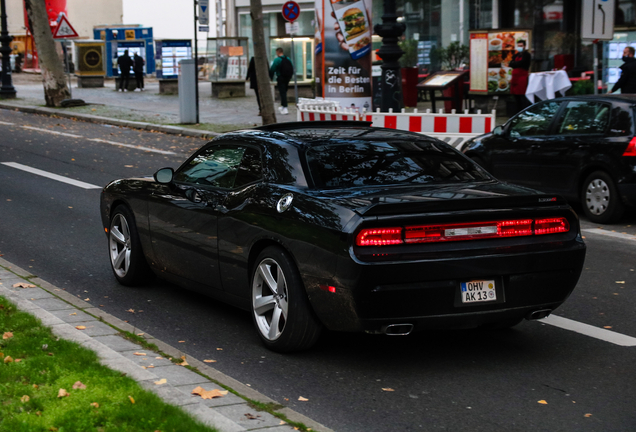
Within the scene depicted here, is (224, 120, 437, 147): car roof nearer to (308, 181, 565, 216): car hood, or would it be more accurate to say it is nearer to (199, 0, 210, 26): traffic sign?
(308, 181, 565, 216): car hood

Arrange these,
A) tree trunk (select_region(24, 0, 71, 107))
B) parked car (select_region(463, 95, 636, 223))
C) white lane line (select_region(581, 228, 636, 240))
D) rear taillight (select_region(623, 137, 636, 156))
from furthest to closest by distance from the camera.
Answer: tree trunk (select_region(24, 0, 71, 107)), parked car (select_region(463, 95, 636, 223)), rear taillight (select_region(623, 137, 636, 156)), white lane line (select_region(581, 228, 636, 240))

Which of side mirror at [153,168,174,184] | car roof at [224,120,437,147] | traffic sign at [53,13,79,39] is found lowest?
side mirror at [153,168,174,184]

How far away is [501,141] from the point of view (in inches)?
481

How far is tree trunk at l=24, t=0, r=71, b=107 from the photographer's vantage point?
3053 cm

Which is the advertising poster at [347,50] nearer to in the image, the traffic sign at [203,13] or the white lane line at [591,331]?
the traffic sign at [203,13]

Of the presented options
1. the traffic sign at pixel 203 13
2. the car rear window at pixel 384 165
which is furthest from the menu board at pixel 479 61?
the car rear window at pixel 384 165

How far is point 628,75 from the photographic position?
18.5 metres

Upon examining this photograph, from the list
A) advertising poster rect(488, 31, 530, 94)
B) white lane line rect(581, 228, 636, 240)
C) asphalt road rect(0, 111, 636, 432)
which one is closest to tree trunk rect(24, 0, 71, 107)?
advertising poster rect(488, 31, 530, 94)

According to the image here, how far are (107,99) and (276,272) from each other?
3001cm

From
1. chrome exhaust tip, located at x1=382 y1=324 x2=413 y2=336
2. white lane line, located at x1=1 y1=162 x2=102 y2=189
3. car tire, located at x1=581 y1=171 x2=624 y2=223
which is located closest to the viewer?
chrome exhaust tip, located at x1=382 y1=324 x2=413 y2=336

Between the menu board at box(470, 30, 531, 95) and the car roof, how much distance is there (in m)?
17.9

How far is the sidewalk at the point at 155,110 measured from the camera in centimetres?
2319

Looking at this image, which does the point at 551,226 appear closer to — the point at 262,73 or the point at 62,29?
the point at 262,73

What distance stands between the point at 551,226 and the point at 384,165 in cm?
114
